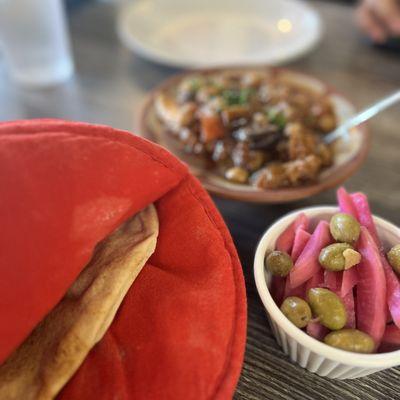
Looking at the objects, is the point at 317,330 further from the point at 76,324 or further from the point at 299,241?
the point at 76,324

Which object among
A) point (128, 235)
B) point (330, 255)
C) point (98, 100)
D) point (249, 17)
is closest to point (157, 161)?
point (128, 235)

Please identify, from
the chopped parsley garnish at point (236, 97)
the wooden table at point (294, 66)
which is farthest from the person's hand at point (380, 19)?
the chopped parsley garnish at point (236, 97)

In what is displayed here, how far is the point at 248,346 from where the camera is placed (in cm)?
62

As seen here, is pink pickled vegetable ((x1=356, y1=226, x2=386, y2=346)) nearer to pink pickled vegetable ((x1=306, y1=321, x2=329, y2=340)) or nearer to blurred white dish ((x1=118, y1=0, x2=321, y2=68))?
pink pickled vegetable ((x1=306, y1=321, x2=329, y2=340))

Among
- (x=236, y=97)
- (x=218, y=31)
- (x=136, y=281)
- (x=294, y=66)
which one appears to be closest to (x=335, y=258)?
(x=136, y=281)

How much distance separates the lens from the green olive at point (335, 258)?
1.78 ft

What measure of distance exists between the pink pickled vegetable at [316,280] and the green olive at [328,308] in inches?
1.2

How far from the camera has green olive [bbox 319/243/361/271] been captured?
0.54 m

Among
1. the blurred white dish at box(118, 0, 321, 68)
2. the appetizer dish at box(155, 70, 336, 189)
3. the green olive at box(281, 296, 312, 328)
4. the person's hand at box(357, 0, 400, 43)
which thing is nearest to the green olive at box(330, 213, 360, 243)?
the green olive at box(281, 296, 312, 328)

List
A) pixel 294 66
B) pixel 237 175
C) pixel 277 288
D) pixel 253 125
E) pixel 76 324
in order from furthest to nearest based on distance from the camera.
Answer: pixel 294 66 → pixel 253 125 → pixel 237 175 → pixel 277 288 → pixel 76 324

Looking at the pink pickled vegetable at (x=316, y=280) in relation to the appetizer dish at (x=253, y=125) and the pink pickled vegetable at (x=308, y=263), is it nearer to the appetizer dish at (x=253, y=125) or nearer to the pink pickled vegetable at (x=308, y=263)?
the pink pickled vegetable at (x=308, y=263)

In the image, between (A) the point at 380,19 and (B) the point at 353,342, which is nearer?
(B) the point at 353,342

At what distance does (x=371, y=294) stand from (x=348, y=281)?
32mm

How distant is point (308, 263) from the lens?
562mm
